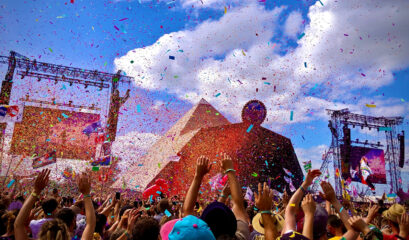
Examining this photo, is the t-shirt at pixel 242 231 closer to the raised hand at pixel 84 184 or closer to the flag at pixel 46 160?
the raised hand at pixel 84 184

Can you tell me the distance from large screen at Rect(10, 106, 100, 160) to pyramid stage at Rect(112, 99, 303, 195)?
5.76m

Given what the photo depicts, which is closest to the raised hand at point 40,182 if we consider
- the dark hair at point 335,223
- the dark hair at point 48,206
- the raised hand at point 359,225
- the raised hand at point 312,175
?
the dark hair at point 48,206

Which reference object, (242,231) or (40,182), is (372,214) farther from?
(40,182)

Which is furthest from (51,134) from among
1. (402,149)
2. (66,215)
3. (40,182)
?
(402,149)

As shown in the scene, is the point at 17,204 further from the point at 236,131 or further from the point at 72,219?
the point at 236,131

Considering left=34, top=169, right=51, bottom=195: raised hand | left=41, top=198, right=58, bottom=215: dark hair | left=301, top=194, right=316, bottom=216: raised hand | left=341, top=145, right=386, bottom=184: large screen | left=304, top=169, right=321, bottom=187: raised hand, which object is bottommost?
left=41, top=198, right=58, bottom=215: dark hair

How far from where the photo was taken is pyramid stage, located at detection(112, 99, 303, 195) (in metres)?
21.4

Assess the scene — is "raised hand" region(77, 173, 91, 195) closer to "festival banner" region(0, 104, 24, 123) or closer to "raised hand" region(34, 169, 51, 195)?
"raised hand" region(34, 169, 51, 195)

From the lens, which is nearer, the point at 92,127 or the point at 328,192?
the point at 328,192

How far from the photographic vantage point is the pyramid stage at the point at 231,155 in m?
21.4

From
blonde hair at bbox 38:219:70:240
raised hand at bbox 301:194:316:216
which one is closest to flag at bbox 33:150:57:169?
blonde hair at bbox 38:219:70:240

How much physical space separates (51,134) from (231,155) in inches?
649

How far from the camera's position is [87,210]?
2801mm

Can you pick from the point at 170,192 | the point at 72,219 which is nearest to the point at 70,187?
the point at 170,192
